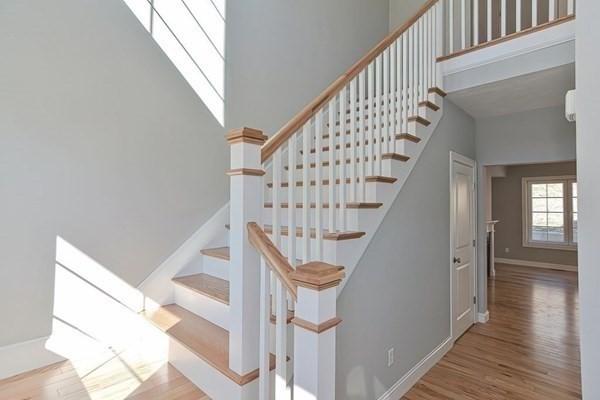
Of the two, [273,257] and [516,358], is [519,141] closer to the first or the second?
[516,358]

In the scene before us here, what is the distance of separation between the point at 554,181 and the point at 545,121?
444 cm

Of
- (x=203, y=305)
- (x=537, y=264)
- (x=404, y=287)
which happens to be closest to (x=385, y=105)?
(x=404, y=287)

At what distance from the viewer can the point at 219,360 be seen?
5.45 feet

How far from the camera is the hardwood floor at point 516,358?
2.49 m

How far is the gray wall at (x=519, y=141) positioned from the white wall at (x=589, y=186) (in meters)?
2.04

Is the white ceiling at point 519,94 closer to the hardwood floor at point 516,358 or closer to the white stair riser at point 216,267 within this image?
the hardwood floor at point 516,358

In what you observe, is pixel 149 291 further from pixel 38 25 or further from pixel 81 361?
pixel 38 25

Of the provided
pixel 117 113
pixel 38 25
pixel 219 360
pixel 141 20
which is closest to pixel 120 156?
pixel 117 113

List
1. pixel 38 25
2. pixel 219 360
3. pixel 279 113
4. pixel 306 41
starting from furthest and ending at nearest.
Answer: pixel 306 41 < pixel 279 113 < pixel 38 25 < pixel 219 360

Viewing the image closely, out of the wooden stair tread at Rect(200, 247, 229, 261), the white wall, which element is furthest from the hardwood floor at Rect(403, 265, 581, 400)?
the wooden stair tread at Rect(200, 247, 229, 261)

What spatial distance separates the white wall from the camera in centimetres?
166

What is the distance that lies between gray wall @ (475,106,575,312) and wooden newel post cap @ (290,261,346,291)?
3.51 m

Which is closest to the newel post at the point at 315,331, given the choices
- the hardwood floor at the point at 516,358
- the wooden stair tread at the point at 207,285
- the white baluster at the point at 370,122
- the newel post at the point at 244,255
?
the newel post at the point at 244,255

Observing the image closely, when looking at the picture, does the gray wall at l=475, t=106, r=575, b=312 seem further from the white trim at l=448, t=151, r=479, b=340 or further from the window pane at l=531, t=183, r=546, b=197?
the window pane at l=531, t=183, r=546, b=197
